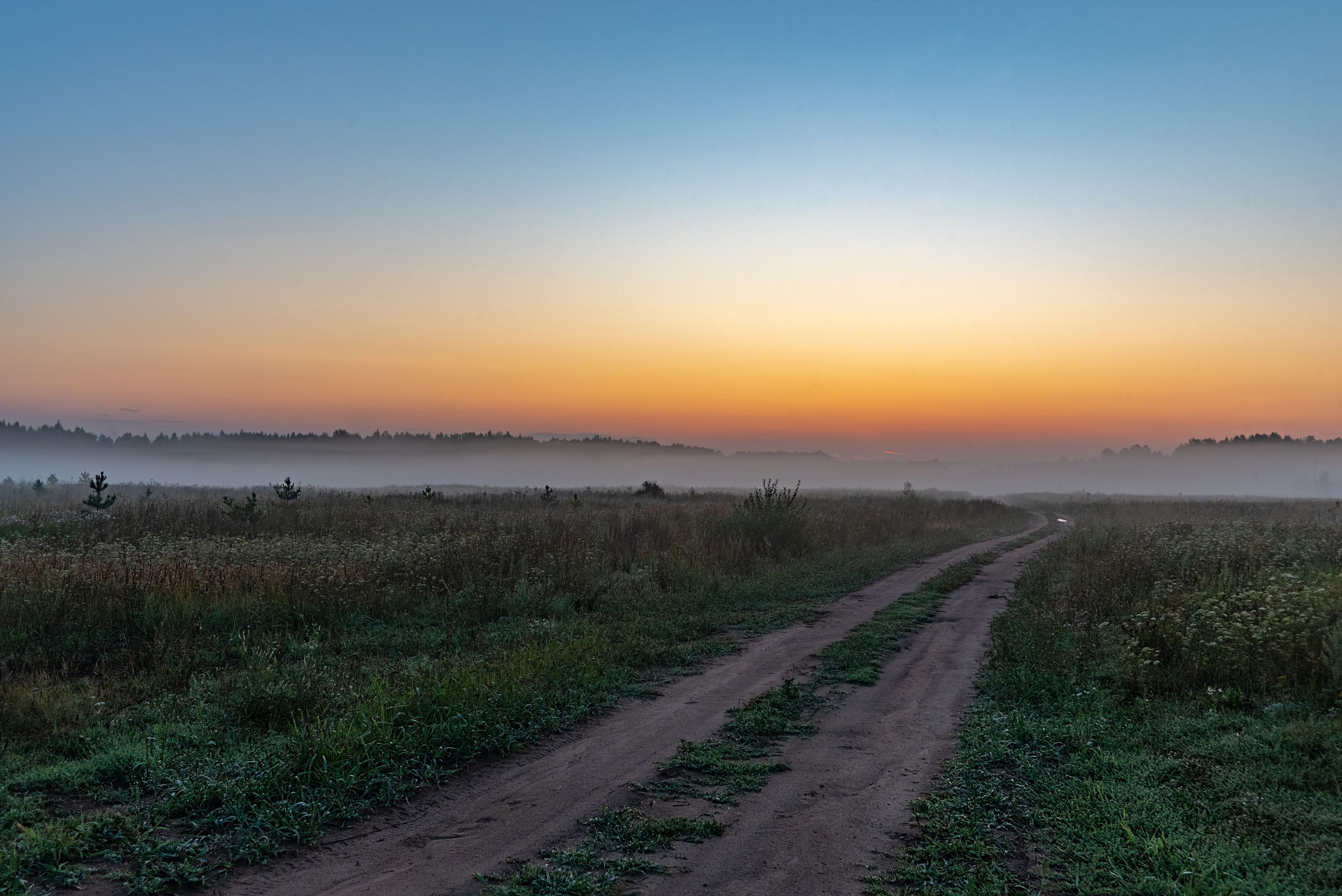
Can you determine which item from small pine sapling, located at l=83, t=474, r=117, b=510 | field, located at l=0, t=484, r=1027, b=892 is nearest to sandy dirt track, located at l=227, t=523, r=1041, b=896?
field, located at l=0, t=484, r=1027, b=892

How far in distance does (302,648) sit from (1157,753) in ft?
32.8

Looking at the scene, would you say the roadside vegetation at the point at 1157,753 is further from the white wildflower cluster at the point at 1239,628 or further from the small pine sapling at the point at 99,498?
the small pine sapling at the point at 99,498

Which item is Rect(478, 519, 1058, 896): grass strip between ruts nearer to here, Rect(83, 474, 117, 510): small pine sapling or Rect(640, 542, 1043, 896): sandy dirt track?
Rect(640, 542, 1043, 896): sandy dirt track

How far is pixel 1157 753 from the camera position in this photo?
6.82 m

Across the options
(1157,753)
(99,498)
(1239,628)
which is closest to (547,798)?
(1157,753)

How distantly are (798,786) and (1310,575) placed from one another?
11145mm

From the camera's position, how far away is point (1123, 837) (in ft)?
17.1

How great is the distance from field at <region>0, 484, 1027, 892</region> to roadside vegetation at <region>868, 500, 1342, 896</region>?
3.81 meters

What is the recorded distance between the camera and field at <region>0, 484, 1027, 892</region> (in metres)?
5.38

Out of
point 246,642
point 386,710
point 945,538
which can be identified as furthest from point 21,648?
point 945,538

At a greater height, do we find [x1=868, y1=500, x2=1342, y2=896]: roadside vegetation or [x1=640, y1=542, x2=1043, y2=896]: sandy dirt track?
[x1=868, y1=500, x2=1342, y2=896]: roadside vegetation

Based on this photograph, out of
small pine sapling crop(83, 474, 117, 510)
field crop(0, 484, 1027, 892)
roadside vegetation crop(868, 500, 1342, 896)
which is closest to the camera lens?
roadside vegetation crop(868, 500, 1342, 896)

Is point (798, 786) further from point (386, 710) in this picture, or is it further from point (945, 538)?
point (945, 538)

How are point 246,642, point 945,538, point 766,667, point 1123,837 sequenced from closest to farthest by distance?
point 1123,837, point 766,667, point 246,642, point 945,538
